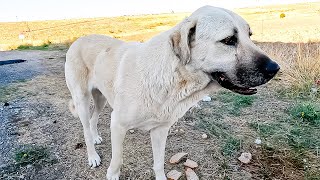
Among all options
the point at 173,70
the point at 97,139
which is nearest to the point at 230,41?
the point at 173,70

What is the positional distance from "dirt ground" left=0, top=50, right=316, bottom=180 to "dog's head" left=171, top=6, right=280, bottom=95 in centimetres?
130

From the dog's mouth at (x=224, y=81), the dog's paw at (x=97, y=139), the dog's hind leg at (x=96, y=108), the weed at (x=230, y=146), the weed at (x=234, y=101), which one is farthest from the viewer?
the weed at (x=234, y=101)

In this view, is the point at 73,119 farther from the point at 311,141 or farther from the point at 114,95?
the point at 311,141

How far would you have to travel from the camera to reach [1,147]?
3398mm

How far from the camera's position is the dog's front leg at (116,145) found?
101 inches

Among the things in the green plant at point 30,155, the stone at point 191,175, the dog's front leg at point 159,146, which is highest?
the dog's front leg at point 159,146

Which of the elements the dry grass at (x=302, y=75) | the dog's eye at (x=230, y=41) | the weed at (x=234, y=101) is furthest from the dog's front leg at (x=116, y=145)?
the dry grass at (x=302, y=75)

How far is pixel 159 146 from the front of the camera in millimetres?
2789

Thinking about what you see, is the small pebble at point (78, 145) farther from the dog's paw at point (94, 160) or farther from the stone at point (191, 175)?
the stone at point (191, 175)

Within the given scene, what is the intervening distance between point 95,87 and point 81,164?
0.85 meters

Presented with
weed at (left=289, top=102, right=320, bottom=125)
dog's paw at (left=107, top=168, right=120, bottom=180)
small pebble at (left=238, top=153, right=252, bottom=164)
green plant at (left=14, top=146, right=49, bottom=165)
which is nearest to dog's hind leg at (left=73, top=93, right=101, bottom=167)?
dog's paw at (left=107, top=168, right=120, bottom=180)

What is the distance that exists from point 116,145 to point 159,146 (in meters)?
0.41

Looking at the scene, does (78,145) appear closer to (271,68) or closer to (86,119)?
(86,119)

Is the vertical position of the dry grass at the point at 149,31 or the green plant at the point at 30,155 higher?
the green plant at the point at 30,155
